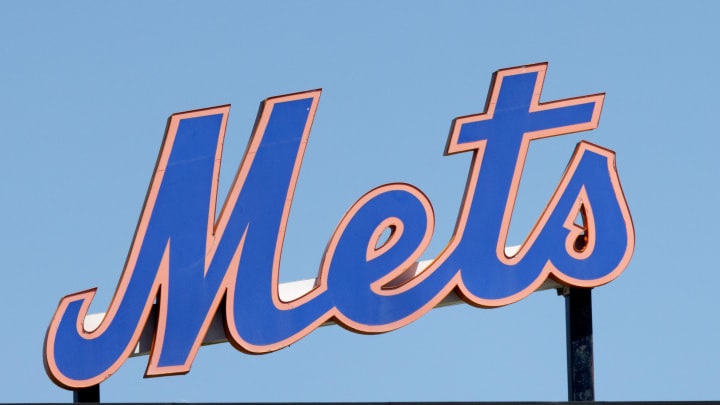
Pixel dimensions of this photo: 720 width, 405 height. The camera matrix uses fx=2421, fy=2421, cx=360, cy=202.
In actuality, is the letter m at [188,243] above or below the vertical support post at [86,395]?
above

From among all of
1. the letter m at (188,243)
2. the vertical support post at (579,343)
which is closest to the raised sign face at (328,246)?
the letter m at (188,243)

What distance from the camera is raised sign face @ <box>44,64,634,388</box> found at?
105ft

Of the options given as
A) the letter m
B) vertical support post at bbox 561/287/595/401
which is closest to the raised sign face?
the letter m

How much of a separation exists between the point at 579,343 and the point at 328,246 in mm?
3732

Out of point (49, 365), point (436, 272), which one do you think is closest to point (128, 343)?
point (49, 365)

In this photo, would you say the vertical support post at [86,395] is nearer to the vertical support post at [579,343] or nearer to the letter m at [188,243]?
the letter m at [188,243]

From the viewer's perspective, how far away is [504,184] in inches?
1347

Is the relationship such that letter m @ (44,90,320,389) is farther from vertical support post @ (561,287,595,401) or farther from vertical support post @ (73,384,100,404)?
vertical support post @ (561,287,595,401)

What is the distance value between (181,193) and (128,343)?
2.26m

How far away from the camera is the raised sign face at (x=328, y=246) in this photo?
32062 millimetres

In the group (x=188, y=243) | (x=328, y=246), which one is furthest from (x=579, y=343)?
(x=188, y=243)

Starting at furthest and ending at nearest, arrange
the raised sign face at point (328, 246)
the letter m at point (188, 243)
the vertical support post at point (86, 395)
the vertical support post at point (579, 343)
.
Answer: the vertical support post at point (579, 343) → the raised sign face at point (328, 246) → the letter m at point (188, 243) → the vertical support post at point (86, 395)

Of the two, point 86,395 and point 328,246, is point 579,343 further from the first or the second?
point 86,395

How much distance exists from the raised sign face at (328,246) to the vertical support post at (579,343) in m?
0.28
